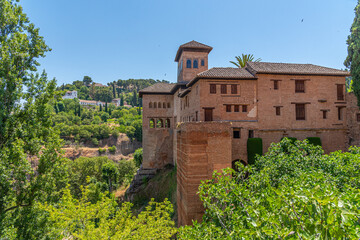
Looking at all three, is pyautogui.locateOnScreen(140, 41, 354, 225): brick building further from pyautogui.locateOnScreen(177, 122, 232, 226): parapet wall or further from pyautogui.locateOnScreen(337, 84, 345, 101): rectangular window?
pyautogui.locateOnScreen(177, 122, 232, 226): parapet wall

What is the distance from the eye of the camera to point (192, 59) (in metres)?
28.0

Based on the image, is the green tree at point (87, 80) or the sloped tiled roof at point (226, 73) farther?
the green tree at point (87, 80)

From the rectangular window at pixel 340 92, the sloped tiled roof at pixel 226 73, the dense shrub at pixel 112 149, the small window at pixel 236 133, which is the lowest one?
→ the dense shrub at pixel 112 149

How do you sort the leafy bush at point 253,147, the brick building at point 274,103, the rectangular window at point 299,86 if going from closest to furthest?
the leafy bush at point 253,147 < the brick building at point 274,103 < the rectangular window at point 299,86

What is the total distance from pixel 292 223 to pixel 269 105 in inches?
632

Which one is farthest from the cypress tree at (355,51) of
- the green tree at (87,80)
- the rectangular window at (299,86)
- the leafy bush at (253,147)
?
the green tree at (87,80)

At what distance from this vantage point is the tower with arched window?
27672 millimetres

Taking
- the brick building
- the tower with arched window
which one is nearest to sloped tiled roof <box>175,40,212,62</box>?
the tower with arched window

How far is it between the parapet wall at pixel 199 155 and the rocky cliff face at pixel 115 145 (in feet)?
187

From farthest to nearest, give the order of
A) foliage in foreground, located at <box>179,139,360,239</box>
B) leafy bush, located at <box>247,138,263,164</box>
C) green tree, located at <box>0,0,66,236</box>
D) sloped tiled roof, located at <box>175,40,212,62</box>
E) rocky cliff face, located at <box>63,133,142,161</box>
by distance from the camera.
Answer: rocky cliff face, located at <box>63,133,142,161</box>, sloped tiled roof, located at <box>175,40,212,62</box>, leafy bush, located at <box>247,138,263,164</box>, green tree, located at <box>0,0,66,236</box>, foliage in foreground, located at <box>179,139,360,239</box>

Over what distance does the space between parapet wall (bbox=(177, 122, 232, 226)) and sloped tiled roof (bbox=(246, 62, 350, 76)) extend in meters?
8.52

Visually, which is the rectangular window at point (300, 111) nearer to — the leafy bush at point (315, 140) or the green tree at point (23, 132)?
the leafy bush at point (315, 140)

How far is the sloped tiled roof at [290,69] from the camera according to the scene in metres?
18.9

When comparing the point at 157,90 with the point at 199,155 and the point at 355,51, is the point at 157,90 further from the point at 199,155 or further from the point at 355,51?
the point at 355,51
